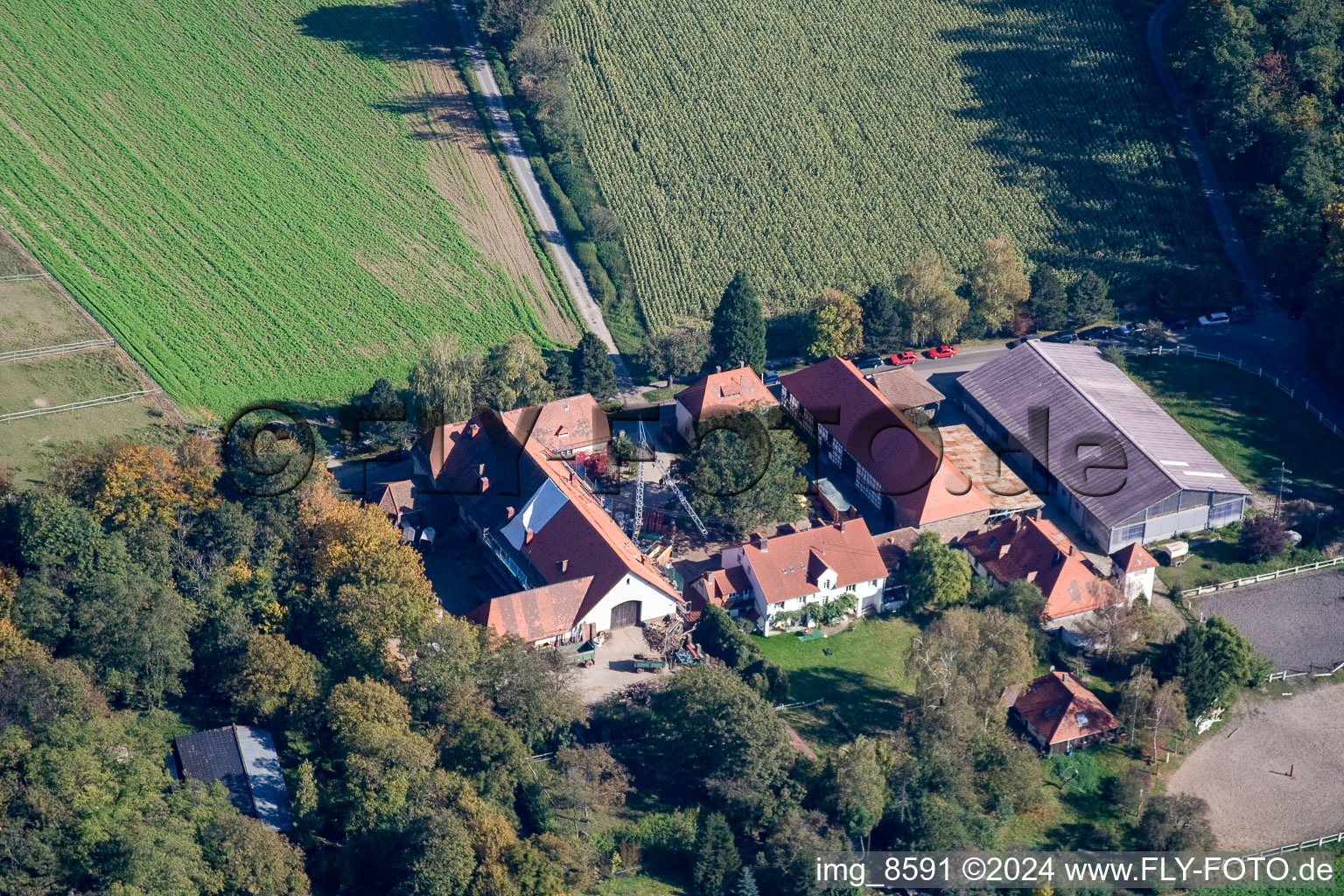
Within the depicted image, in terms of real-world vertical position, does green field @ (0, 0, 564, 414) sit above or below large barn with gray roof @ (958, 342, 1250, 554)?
above

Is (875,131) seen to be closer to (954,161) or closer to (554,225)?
(954,161)

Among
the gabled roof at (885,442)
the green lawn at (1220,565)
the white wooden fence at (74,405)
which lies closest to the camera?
the green lawn at (1220,565)

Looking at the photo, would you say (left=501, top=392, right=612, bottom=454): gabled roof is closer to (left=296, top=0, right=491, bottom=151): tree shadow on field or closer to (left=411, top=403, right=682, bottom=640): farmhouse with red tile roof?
(left=411, top=403, right=682, bottom=640): farmhouse with red tile roof

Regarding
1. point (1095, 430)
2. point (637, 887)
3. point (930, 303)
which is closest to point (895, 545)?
point (1095, 430)

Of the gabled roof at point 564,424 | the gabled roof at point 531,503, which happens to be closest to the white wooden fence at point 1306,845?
the gabled roof at point 531,503

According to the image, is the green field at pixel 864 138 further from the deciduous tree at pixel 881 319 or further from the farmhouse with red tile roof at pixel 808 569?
the farmhouse with red tile roof at pixel 808 569

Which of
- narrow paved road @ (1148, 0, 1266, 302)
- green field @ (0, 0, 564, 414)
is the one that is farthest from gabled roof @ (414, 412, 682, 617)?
narrow paved road @ (1148, 0, 1266, 302)

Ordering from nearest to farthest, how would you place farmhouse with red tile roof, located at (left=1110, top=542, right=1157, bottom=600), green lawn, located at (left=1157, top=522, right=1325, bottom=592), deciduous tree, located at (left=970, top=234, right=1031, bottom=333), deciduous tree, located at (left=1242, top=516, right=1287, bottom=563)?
farmhouse with red tile roof, located at (left=1110, top=542, right=1157, bottom=600) < green lawn, located at (left=1157, top=522, right=1325, bottom=592) < deciduous tree, located at (left=1242, top=516, right=1287, bottom=563) < deciduous tree, located at (left=970, top=234, right=1031, bottom=333)
